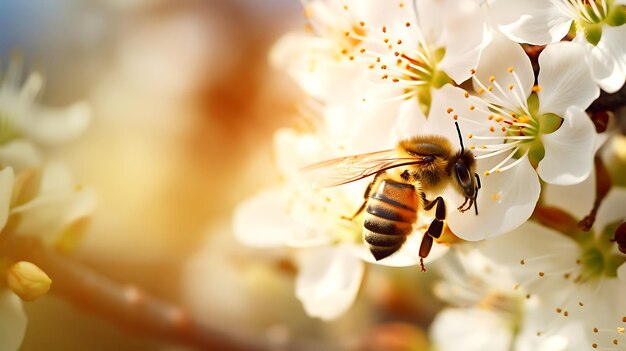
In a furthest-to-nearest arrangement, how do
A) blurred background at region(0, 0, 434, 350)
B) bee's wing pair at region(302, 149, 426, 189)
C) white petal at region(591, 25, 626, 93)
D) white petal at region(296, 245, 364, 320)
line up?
blurred background at region(0, 0, 434, 350)
white petal at region(296, 245, 364, 320)
bee's wing pair at region(302, 149, 426, 189)
white petal at region(591, 25, 626, 93)

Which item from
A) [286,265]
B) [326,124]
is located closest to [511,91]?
[326,124]

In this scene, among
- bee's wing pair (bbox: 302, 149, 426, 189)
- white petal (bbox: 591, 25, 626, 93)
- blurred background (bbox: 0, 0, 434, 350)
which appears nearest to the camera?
white petal (bbox: 591, 25, 626, 93)

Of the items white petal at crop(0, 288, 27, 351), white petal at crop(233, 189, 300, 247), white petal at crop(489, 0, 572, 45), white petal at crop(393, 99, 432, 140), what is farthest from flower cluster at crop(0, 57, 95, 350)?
white petal at crop(489, 0, 572, 45)

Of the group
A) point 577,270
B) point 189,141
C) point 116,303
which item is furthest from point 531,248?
point 189,141

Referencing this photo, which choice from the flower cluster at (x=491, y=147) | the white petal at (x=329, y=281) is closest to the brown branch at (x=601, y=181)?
the flower cluster at (x=491, y=147)

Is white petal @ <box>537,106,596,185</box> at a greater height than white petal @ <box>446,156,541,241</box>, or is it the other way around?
white petal @ <box>537,106,596,185</box>

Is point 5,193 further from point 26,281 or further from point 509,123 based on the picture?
point 509,123

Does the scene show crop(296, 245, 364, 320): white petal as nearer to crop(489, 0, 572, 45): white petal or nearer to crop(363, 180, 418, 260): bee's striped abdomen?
crop(363, 180, 418, 260): bee's striped abdomen

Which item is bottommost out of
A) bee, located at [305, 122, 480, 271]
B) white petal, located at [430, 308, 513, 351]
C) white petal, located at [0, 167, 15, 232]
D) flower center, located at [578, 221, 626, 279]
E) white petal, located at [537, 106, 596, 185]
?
white petal, located at [430, 308, 513, 351]

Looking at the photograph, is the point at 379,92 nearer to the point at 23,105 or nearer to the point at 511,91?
the point at 511,91
